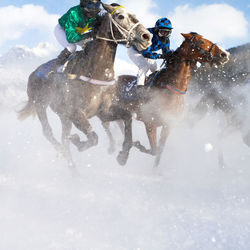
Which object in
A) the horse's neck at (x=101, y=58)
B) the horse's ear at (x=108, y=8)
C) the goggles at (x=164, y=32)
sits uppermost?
the goggles at (x=164, y=32)

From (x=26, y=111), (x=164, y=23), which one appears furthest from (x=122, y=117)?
(x=26, y=111)

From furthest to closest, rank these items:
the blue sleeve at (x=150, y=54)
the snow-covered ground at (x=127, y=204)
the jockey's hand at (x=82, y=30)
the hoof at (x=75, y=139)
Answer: the blue sleeve at (x=150, y=54) < the hoof at (x=75, y=139) < the jockey's hand at (x=82, y=30) < the snow-covered ground at (x=127, y=204)

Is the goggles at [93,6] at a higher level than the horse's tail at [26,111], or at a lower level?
higher

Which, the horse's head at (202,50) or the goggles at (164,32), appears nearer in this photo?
the horse's head at (202,50)

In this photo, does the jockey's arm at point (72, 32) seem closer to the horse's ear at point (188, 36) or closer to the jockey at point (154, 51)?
the jockey at point (154, 51)

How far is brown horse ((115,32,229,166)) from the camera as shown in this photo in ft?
16.0

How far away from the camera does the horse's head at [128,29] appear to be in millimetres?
3730

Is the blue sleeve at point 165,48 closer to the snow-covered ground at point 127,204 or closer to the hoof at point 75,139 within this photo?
the hoof at point 75,139

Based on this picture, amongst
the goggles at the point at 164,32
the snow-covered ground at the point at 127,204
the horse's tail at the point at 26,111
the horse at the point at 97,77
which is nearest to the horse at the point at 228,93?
the snow-covered ground at the point at 127,204

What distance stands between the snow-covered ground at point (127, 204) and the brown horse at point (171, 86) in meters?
1.04

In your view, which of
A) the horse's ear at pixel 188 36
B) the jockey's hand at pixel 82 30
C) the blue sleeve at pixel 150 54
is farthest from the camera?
the blue sleeve at pixel 150 54

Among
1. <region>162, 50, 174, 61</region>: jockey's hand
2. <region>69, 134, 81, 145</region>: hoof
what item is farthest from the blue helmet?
<region>69, 134, 81, 145</region>: hoof

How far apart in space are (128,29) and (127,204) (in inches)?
111

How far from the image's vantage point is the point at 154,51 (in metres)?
5.56
